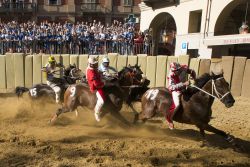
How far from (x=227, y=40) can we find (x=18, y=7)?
37.1 m

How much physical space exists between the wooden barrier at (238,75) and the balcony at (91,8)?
37786 millimetres

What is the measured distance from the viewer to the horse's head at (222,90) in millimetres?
7977

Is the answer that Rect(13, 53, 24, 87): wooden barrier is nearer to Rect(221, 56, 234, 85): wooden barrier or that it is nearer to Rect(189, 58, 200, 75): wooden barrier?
Rect(189, 58, 200, 75): wooden barrier

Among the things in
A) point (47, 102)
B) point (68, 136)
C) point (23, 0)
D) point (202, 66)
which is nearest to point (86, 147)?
point (68, 136)

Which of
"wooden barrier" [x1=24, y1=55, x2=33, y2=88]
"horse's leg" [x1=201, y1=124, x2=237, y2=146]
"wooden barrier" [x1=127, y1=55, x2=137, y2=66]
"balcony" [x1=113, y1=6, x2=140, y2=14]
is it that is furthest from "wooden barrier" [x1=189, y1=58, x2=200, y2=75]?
"balcony" [x1=113, y1=6, x2=140, y2=14]

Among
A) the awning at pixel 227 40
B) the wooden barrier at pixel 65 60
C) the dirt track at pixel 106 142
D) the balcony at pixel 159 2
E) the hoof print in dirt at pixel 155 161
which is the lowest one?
the dirt track at pixel 106 142

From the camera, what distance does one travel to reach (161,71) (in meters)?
17.1

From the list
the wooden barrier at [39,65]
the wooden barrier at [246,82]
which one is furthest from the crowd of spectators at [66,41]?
the wooden barrier at [246,82]

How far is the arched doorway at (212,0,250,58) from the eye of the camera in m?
20.0

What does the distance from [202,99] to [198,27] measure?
626 inches

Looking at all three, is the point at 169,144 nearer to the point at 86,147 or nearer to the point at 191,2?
the point at 86,147

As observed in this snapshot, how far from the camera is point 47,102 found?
12.6 m

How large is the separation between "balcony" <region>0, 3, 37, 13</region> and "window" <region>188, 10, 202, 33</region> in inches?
1251

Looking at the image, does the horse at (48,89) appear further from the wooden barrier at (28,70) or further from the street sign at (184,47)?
the street sign at (184,47)
